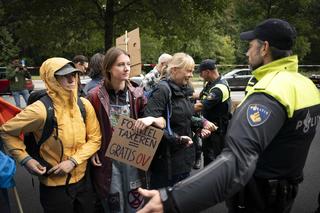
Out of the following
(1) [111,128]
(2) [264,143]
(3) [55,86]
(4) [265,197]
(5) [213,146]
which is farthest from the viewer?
(5) [213,146]

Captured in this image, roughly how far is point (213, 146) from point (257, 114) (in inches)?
154

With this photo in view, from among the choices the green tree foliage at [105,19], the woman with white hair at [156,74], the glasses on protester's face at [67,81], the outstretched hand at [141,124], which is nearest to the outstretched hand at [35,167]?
the glasses on protester's face at [67,81]

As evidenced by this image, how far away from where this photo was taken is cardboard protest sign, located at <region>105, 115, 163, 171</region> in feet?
10.5

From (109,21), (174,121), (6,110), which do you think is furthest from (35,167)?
(109,21)

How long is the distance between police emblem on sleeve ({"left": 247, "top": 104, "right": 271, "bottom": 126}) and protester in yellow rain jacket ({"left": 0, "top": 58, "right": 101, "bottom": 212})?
6.00 feet

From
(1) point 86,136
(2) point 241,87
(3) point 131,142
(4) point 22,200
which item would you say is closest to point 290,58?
(3) point 131,142

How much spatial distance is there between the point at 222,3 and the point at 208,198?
13344 mm

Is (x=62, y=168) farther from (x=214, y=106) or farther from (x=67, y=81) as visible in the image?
(x=214, y=106)

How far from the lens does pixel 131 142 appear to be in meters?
3.22

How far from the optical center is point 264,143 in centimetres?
171

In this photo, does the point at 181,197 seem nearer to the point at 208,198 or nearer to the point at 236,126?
the point at 208,198

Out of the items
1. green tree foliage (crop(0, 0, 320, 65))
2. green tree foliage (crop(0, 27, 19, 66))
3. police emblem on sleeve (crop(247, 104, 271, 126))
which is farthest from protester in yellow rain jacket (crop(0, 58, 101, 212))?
green tree foliage (crop(0, 27, 19, 66))

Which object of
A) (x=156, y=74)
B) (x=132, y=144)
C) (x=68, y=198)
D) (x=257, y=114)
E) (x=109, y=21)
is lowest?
(x=68, y=198)

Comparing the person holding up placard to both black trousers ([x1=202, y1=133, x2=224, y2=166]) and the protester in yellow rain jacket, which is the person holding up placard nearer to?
the protester in yellow rain jacket
